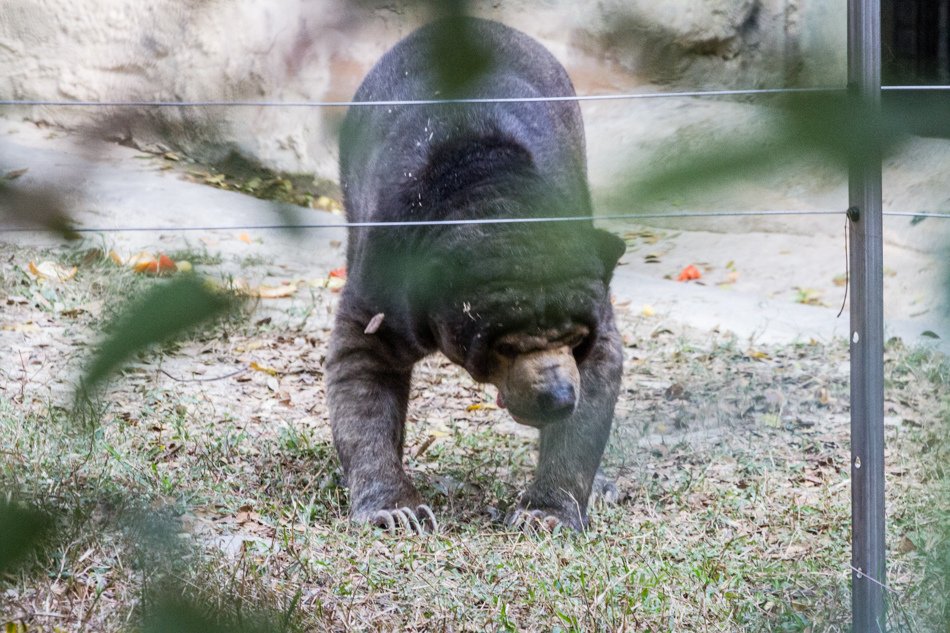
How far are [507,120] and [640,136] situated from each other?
124 inches

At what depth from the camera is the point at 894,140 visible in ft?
2.26

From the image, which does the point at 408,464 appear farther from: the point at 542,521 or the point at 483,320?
the point at 483,320

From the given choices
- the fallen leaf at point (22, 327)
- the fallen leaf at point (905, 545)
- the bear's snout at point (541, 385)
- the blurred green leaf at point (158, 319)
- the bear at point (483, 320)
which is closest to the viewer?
the blurred green leaf at point (158, 319)

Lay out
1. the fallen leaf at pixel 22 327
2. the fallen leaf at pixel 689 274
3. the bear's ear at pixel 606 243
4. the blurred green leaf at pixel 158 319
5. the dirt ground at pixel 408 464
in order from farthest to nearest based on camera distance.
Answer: the fallen leaf at pixel 689 274 < the fallen leaf at pixel 22 327 < the bear's ear at pixel 606 243 < the dirt ground at pixel 408 464 < the blurred green leaf at pixel 158 319

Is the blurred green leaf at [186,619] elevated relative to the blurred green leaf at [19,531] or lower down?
lower down

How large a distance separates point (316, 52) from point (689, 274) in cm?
838

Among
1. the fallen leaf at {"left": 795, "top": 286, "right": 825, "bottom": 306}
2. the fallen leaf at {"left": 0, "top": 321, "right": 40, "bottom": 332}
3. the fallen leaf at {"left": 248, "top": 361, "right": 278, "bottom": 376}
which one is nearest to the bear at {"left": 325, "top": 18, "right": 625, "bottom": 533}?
the fallen leaf at {"left": 248, "top": 361, "right": 278, "bottom": 376}

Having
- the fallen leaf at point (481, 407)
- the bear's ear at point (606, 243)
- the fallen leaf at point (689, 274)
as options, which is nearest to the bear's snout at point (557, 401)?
the fallen leaf at point (481, 407)

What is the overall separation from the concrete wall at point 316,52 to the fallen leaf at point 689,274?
7.77 meters

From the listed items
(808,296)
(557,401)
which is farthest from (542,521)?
(808,296)

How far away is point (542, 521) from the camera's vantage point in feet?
13.5

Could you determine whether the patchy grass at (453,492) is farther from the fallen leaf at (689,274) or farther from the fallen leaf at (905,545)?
the fallen leaf at (689,274)

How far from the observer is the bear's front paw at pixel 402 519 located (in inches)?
159

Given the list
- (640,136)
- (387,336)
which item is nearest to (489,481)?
(387,336)
